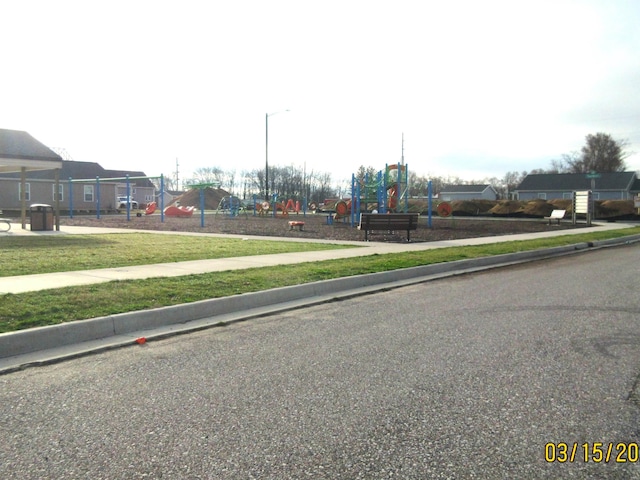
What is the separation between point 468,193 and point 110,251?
83.1 meters

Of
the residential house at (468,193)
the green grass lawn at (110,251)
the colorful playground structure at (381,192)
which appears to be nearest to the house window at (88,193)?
the colorful playground structure at (381,192)

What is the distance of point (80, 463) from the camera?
11.8ft

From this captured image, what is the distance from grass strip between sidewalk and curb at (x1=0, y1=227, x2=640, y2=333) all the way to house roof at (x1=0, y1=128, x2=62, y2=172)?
14742 mm

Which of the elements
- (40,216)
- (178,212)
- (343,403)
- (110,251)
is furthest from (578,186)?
(343,403)

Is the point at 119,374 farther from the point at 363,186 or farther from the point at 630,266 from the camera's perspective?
the point at 363,186

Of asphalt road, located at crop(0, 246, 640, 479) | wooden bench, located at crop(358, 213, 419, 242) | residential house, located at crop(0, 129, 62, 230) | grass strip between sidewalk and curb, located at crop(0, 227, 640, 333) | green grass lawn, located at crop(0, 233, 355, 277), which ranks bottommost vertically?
asphalt road, located at crop(0, 246, 640, 479)

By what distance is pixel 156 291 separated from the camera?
342 inches

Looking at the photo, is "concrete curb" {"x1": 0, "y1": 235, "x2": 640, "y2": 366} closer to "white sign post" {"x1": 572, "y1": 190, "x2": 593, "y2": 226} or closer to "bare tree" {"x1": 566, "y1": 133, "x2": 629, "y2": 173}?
"white sign post" {"x1": 572, "y1": 190, "x2": 593, "y2": 226}

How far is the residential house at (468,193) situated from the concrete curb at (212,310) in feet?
267

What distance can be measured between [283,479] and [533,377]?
2821mm

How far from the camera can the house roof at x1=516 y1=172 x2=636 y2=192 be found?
2859 inches

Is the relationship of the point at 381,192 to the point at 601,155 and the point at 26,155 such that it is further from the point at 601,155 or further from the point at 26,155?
the point at 601,155

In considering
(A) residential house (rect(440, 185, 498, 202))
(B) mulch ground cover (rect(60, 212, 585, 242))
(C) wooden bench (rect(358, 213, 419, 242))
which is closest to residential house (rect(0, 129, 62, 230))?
(B) mulch ground cover (rect(60, 212, 585, 242))

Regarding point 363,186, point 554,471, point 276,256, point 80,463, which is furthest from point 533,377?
point 363,186
